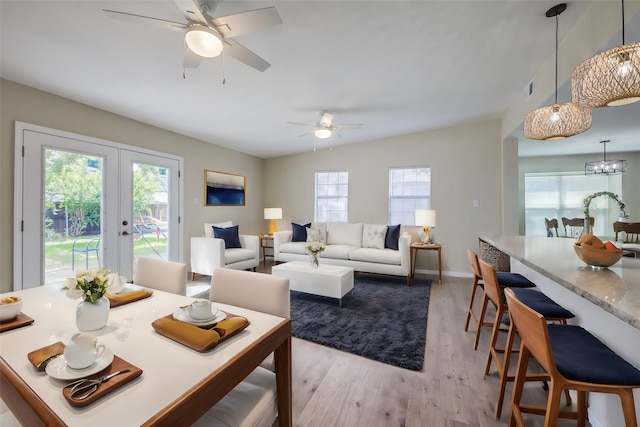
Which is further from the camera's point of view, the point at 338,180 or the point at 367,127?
the point at 338,180

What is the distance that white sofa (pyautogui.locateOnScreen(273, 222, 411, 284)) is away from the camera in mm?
4281

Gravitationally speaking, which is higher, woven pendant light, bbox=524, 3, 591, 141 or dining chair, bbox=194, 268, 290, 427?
woven pendant light, bbox=524, 3, 591, 141

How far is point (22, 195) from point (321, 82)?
10.9 ft

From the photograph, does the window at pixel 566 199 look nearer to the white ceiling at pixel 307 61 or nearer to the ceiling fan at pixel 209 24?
the white ceiling at pixel 307 61

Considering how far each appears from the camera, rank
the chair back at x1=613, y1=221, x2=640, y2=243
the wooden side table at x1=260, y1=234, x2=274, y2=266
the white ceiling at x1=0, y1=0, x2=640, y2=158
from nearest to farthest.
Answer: the white ceiling at x1=0, y1=0, x2=640, y2=158 → the chair back at x1=613, y1=221, x2=640, y2=243 → the wooden side table at x1=260, y1=234, x2=274, y2=266

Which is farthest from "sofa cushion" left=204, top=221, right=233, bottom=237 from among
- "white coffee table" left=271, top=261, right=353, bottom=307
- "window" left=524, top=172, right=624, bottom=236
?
"window" left=524, top=172, right=624, bottom=236

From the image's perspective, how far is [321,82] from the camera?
2979 mm

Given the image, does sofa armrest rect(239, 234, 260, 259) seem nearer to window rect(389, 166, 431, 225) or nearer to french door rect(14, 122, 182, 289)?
french door rect(14, 122, 182, 289)

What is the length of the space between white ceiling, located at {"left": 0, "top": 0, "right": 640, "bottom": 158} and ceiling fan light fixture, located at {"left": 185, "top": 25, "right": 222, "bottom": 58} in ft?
1.12

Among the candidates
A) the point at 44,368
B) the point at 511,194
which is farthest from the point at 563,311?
the point at 511,194

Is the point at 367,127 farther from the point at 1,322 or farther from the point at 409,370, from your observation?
the point at 1,322

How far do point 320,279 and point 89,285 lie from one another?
243cm

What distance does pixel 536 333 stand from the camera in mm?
1013

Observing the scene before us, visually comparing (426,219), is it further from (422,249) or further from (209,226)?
(209,226)
